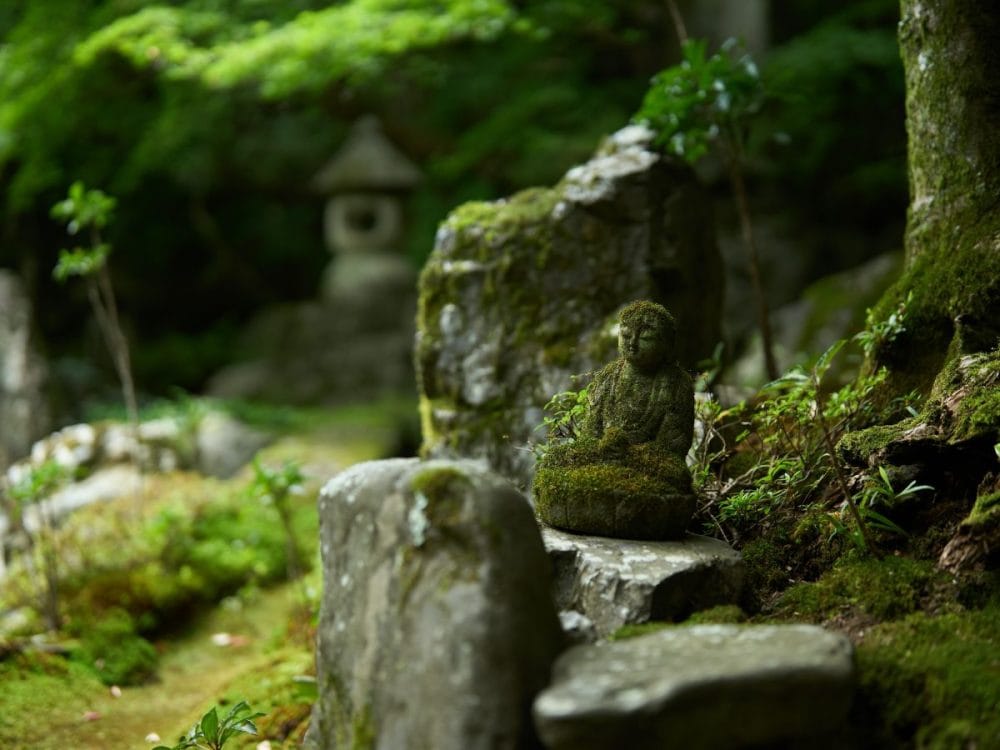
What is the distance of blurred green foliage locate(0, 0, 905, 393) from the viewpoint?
28.9 ft

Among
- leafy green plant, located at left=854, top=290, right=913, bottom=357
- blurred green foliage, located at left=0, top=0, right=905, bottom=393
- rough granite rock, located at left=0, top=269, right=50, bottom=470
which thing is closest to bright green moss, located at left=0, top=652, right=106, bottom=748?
leafy green plant, located at left=854, top=290, right=913, bottom=357

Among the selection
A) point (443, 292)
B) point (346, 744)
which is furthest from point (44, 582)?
point (346, 744)

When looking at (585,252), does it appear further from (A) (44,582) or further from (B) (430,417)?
(A) (44,582)

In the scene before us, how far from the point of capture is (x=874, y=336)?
14.3ft

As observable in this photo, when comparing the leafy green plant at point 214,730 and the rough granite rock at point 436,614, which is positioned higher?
the rough granite rock at point 436,614

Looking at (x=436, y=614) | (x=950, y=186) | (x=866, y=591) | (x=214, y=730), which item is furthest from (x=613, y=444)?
(x=950, y=186)

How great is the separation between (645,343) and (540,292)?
2.23 m

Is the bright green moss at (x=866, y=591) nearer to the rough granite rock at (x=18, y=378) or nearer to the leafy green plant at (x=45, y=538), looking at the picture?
the leafy green plant at (x=45, y=538)

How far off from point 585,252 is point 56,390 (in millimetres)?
8520

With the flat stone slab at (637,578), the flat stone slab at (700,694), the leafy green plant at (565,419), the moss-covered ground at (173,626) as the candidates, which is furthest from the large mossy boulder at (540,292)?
the flat stone slab at (700,694)

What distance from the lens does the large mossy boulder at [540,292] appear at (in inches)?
224

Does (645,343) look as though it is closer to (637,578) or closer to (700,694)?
(637,578)

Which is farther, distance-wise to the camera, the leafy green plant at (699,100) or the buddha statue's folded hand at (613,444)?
the leafy green plant at (699,100)

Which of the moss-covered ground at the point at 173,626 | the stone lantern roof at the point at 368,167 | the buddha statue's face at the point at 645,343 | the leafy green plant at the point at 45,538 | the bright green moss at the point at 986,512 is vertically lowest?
the moss-covered ground at the point at 173,626
